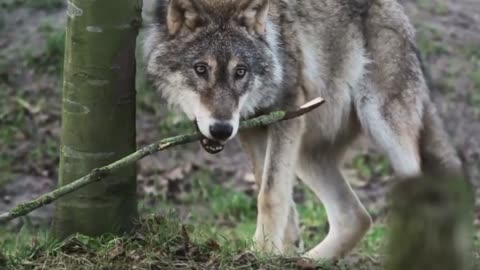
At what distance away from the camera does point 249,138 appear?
5.98 metres

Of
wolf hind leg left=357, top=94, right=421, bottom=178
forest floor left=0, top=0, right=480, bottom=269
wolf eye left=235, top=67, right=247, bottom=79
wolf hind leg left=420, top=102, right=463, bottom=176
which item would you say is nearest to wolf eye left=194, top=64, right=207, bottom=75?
wolf eye left=235, top=67, right=247, bottom=79

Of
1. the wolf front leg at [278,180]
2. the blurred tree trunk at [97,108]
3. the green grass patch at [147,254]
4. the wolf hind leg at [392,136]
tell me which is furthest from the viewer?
the wolf hind leg at [392,136]

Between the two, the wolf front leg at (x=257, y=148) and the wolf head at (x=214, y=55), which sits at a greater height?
the wolf head at (x=214, y=55)

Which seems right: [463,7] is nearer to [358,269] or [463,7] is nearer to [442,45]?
[442,45]

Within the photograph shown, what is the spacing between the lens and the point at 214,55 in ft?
16.8

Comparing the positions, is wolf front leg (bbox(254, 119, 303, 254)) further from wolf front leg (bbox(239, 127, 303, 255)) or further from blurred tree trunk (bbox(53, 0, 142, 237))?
blurred tree trunk (bbox(53, 0, 142, 237))

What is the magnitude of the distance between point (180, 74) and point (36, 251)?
4.91 ft

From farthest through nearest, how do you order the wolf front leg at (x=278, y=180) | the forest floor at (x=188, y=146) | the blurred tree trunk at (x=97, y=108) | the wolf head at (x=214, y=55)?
the forest floor at (x=188, y=146), the wolf front leg at (x=278, y=180), the wolf head at (x=214, y=55), the blurred tree trunk at (x=97, y=108)

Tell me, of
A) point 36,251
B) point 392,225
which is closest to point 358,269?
point 36,251

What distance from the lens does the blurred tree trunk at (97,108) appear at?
4.32 metres

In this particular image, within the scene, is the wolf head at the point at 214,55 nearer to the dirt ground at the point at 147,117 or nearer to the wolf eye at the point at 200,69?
the wolf eye at the point at 200,69

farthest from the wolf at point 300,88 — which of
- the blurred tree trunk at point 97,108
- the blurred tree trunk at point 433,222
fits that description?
the blurred tree trunk at point 433,222

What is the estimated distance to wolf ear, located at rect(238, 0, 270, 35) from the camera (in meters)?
5.31

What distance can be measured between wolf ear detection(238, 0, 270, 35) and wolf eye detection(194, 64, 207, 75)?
1.26 ft
